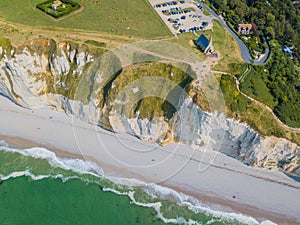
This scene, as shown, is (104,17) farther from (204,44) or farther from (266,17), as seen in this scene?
(266,17)

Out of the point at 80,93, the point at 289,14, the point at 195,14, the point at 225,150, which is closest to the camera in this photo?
the point at 225,150

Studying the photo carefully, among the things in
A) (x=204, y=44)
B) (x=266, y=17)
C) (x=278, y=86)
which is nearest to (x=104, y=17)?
(x=204, y=44)

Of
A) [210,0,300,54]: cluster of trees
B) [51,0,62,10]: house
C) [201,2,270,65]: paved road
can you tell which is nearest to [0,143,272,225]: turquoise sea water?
[201,2,270,65]: paved road

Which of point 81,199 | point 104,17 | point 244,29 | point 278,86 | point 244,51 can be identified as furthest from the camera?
point 244,29

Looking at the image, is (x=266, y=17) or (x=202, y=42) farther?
(x=266, y=17)

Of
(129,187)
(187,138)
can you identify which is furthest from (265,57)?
(129,187)

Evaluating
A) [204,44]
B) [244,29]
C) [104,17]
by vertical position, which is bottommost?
[104,17]

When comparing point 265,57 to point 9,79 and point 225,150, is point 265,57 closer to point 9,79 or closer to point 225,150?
point 225,150

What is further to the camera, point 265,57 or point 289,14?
point 289,14
